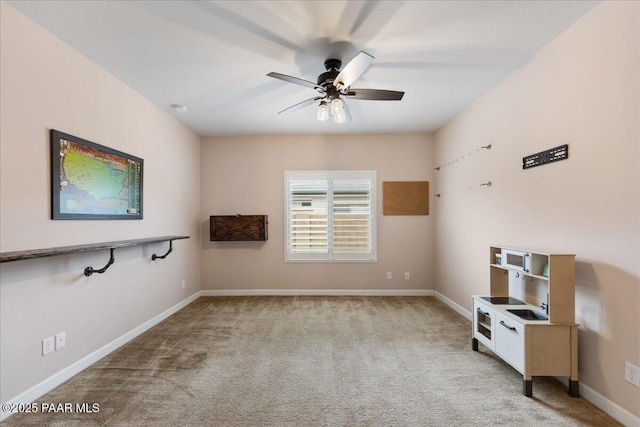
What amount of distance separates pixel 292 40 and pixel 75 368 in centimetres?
325

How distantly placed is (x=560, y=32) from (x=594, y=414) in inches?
108

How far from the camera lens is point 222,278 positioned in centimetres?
502

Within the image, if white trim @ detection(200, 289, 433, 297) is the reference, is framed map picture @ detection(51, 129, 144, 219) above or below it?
above

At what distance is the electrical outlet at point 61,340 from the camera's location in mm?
2336

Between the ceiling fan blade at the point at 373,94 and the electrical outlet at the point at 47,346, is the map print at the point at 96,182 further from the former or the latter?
the ceiling fan blade at the point at 373,94

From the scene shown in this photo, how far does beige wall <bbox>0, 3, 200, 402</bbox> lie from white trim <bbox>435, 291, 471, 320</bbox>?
3.96 meters

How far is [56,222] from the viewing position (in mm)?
2330

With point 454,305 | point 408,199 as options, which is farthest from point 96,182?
point 454,305

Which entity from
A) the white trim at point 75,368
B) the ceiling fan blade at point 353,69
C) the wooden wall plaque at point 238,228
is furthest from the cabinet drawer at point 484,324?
the white trim at point 75,368

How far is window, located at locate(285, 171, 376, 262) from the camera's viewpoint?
5000 mm

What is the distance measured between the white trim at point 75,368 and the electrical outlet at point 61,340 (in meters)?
0.20

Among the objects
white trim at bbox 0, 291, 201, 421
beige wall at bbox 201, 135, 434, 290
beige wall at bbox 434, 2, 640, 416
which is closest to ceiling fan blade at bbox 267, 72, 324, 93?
beige wall at bbox 434, 2, 640, 416

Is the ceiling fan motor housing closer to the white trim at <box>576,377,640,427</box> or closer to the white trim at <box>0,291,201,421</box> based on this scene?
the white trim at <box>576,377,640,427</box>

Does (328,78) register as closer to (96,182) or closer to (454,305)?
(96,182)
